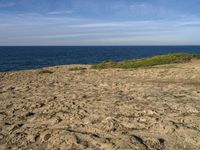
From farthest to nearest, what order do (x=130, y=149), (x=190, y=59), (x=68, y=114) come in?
1. (x=190, y=59)
2. (x=68, y=114)
3. (x=130, y=149)

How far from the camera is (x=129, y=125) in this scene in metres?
8.05

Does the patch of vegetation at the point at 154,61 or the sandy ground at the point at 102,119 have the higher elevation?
the sandy ground at the point at 102,119

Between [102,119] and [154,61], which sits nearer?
[102,119]

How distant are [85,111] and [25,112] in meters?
1.81

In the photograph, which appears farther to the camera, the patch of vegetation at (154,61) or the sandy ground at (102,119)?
the patch of vegetation at (154,61)

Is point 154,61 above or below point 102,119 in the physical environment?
below

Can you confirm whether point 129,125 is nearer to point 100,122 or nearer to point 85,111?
point 100,122

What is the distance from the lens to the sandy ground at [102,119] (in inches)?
275

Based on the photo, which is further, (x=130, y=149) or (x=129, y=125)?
(x=129, y=125)

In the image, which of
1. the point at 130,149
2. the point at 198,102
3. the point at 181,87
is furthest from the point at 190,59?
the point at 130,149

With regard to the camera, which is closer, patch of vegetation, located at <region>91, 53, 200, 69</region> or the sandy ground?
the sandy ground

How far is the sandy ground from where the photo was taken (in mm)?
6980

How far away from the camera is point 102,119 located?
8.61 meters

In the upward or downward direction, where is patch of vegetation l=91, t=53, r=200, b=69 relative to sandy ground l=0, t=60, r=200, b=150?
downward
